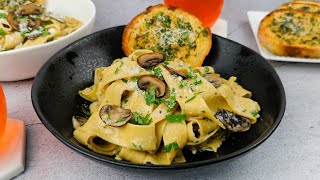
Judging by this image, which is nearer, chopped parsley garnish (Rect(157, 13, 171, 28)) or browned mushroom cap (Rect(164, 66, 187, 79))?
browned mushroom cap (Rect(164, 66, 187, 79))

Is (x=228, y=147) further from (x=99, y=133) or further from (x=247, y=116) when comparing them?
(x=99, y=133)

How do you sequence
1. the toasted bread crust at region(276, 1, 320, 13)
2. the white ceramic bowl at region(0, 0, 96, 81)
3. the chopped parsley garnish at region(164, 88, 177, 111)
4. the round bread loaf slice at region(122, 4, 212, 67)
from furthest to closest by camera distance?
1. the toasted bread crust at region(276, 1, 320, 13)
2. the round bread loaf slice at region(122, 4, 212, 67)
3. the white ceramic bowl at region(0, 0, 96, 81)
4. the chopped parsley garnish at region(164, 88, 177, 111)

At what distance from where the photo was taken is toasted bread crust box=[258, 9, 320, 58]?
2531mm

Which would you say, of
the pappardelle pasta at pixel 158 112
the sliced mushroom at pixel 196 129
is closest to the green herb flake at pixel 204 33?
the pappardelle pasta at pixel 158 112

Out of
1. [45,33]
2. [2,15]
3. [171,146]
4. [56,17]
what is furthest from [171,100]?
[2,15]

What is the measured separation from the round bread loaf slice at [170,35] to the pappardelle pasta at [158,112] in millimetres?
307

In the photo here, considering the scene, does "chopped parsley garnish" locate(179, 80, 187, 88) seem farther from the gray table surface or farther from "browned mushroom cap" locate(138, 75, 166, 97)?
the gray table surface

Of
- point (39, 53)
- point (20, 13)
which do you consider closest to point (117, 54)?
point (39, 53)

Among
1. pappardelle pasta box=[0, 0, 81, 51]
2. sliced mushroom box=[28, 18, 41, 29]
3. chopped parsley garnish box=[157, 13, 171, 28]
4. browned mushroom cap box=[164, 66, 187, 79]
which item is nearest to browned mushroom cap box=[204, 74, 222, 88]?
browned mushroom cap box=[164, 66, 187, 79]

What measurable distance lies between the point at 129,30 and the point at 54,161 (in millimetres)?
810

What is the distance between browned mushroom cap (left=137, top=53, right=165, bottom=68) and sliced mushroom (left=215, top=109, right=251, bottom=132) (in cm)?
34

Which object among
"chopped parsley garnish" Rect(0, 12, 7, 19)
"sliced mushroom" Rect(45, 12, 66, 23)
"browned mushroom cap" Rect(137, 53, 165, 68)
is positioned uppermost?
"browned mushroom cap" Rect(137, 53, 165, 68)

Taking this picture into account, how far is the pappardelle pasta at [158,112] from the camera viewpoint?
5.62 feet

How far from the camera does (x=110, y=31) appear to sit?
93.2 inches
